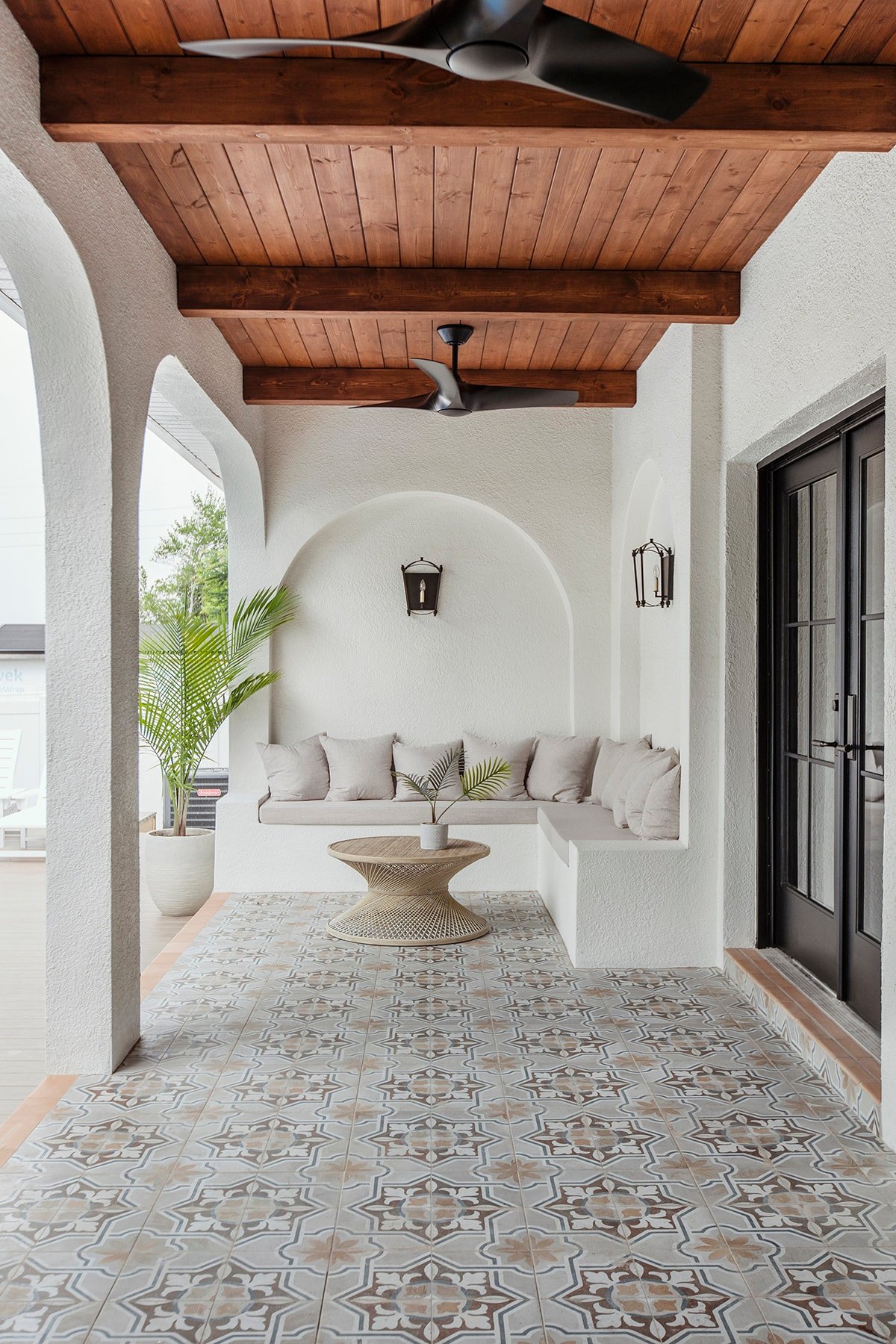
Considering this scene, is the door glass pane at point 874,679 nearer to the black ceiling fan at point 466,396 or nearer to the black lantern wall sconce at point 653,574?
the black lantern wall sconce at point 653,574

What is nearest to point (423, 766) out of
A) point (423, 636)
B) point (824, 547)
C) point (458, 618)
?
point (423, 636)

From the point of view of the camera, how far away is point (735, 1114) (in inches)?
126

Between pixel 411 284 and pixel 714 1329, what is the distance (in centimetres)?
387

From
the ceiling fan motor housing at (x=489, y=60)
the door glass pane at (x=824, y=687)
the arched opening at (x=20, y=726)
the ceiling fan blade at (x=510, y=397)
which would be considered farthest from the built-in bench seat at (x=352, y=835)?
the ceiling fan motor housing at (x=489, y=60)

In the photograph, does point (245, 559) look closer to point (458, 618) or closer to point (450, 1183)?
point (458, 618)

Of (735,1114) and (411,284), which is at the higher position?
(411,284)

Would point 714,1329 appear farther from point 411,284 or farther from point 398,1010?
point 411,284

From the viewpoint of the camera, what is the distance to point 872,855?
3.61 meters

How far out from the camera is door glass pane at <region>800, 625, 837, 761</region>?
396cm

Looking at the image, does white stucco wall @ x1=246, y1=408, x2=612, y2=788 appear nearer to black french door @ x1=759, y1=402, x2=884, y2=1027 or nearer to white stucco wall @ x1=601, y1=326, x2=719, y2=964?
white stucco wall @ x1=601, y1=326, x2=719, y2=964

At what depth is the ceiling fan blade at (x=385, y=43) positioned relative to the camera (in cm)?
196

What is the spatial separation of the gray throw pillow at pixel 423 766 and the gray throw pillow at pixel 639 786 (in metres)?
1.47

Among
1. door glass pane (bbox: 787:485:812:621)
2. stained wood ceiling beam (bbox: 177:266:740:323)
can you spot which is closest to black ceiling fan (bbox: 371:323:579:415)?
stained wood ceiling beam (bbox: 177:266:740:323)

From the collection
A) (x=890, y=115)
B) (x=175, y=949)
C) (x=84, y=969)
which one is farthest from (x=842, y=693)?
(x=175, y=949)
